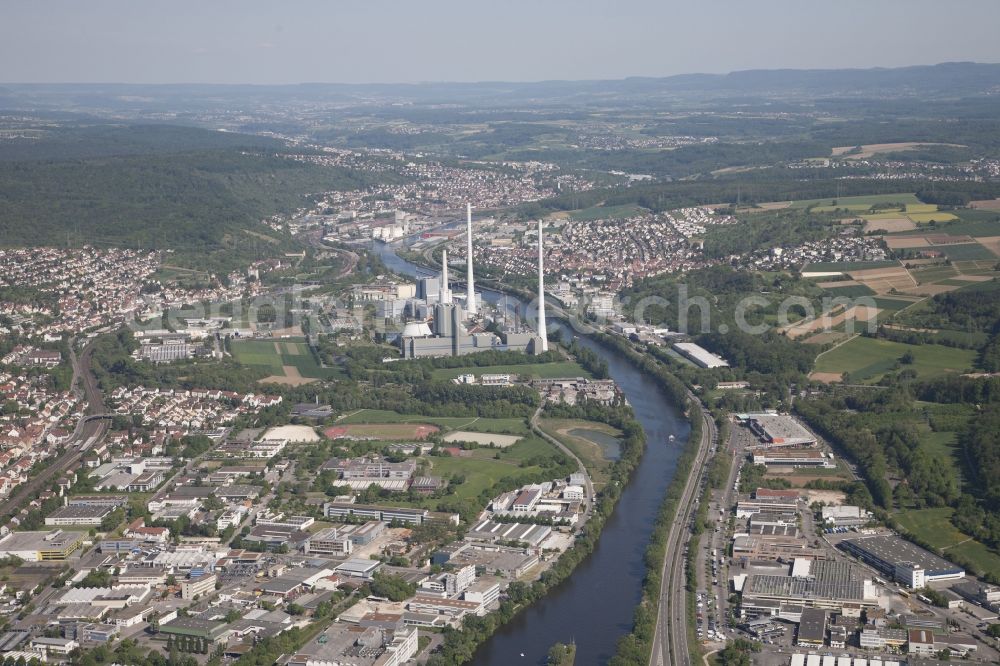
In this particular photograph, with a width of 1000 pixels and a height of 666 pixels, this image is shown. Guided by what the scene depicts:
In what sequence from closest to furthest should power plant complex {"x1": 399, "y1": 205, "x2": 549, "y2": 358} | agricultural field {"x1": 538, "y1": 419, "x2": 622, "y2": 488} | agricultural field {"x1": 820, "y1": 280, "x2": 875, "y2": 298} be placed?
agricultural field {"x1": 538, "y1": 419, "x2": 622, "y2": 488} < power plant complex {"x1": 399, "y1": 205, "x2": 549, "y2": 358} < agricultural field {"x1": 820, "y1": 280, "x2": 875, "y2": 298}

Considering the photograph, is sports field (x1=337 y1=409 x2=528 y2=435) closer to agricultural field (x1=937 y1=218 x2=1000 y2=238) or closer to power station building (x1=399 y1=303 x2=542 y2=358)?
power station building (x1=399 y1=303 x2=542 y2=358)

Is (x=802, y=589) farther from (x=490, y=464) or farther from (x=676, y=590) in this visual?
(x=490, y=464)

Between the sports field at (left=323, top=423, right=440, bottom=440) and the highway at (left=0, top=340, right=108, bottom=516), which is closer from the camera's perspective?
the highway at (left=0, top=340, right=108, bottom=516)

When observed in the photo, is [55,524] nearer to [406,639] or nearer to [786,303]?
[406,639]

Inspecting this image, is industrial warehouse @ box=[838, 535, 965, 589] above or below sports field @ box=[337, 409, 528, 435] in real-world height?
above

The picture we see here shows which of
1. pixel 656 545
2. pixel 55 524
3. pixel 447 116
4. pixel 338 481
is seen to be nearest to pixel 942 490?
pixel 656 545

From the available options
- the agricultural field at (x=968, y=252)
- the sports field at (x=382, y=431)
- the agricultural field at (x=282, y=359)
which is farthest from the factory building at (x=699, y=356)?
the agricultural field at (x=968, y=252)

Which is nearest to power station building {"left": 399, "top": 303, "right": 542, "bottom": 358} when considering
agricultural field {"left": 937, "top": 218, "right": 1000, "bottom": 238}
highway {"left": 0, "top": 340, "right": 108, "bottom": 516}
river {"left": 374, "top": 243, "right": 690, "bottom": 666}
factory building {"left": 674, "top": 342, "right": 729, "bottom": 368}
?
factory building {"left": 674, "top": 342, "right": 729, "bottom": 368}
